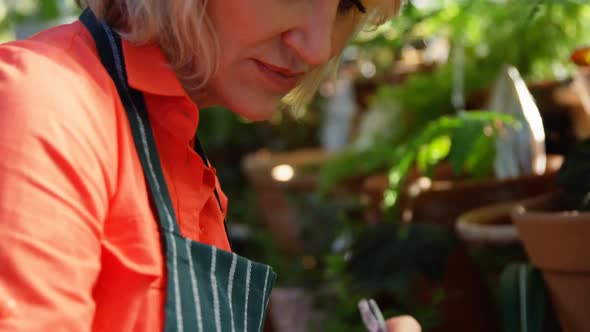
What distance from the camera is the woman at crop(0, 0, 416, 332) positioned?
756 millimetres

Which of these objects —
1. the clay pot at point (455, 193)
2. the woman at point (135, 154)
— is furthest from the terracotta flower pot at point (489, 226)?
the woman at point (135, 154)

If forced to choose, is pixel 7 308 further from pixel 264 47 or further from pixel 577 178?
pixel 577 178

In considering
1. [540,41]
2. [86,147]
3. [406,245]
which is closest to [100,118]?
[86,147]

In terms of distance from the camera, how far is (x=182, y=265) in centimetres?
91

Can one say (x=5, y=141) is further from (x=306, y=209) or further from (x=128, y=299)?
(x=306, y=209)

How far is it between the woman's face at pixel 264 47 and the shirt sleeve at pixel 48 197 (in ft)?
0.63

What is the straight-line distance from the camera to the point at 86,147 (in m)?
0.80

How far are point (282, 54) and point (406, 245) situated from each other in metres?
1.04

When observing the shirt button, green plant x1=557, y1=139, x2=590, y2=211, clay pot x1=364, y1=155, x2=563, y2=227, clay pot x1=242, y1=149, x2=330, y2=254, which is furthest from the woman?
clay pot x1=242, y1=149, x2=330, y2=254

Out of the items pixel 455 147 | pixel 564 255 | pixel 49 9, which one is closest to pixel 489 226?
pixel 455 147

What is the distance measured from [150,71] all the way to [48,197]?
25 cm

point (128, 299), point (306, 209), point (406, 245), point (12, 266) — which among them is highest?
point (12, 266)

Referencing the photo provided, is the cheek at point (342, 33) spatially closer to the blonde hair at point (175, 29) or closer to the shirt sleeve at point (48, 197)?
the blonde hair at point (175, 29)

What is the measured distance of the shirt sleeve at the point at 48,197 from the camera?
74cm
